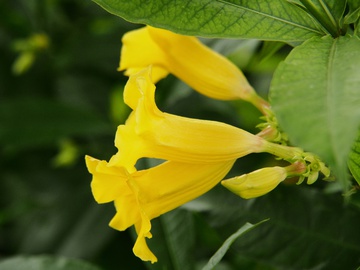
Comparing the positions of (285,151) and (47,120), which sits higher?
(285,151)

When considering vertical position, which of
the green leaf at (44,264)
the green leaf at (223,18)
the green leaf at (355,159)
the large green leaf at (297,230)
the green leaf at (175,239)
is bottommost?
the green leaf at (44,264)

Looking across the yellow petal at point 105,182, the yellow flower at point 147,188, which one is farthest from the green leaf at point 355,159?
the yellow petal at point 105,182

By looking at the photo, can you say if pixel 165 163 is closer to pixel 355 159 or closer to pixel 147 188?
pixel 147 188

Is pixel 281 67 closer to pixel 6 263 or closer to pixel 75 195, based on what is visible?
pixel 6 263

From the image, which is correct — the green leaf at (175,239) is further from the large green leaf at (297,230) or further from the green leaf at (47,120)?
the green leaf at (47,120)

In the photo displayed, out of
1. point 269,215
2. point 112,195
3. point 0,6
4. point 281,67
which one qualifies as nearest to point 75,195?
point 0,6

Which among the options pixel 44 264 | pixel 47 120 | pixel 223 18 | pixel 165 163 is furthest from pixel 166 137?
pixel 47 120
